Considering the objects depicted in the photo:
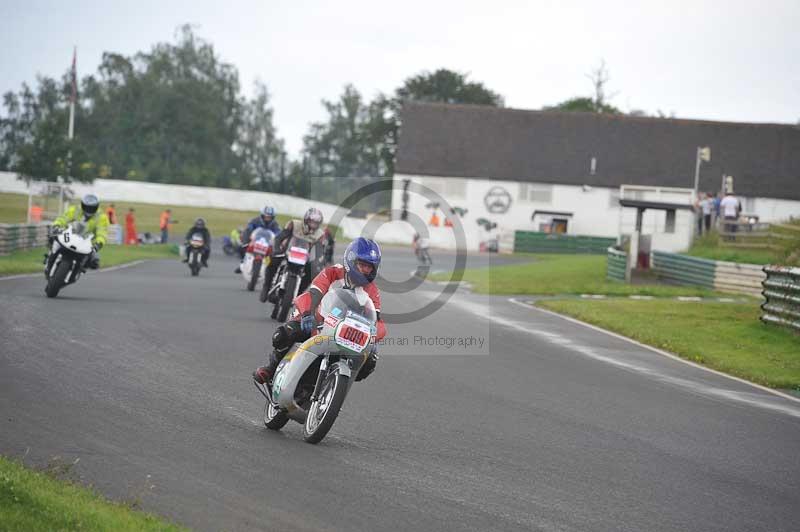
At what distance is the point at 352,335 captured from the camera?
8367 millimetres

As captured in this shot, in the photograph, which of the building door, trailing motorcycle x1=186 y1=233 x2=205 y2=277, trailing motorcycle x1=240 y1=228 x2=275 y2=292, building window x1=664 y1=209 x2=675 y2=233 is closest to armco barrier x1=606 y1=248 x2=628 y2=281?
building window x1=664 y1=209 x2=675 y2=233

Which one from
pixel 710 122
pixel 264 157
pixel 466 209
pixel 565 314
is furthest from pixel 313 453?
pixel 264 157

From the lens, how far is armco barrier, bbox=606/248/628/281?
34000 millimetres

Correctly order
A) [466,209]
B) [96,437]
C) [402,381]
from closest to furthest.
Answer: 1. [96,437]
2. [402,381]
3. [466,209]

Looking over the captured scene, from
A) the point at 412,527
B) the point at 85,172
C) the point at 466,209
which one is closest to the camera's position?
the point at 412,527

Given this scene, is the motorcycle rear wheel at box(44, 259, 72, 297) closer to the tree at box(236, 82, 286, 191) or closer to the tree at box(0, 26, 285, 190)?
the tree at box(0, 26, 285, 190)

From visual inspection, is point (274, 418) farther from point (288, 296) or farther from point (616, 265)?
point (616, 265)

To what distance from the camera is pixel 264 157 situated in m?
112

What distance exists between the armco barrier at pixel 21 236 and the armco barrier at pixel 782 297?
20.2m

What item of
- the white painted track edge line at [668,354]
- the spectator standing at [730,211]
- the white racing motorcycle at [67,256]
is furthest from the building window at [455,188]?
the white racing motorcycle at [67,256]

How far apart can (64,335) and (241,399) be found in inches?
163

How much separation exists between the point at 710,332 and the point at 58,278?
11.9 meters

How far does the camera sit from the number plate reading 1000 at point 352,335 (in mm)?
8359

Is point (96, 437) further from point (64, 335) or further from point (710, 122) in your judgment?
point (710, 122)
